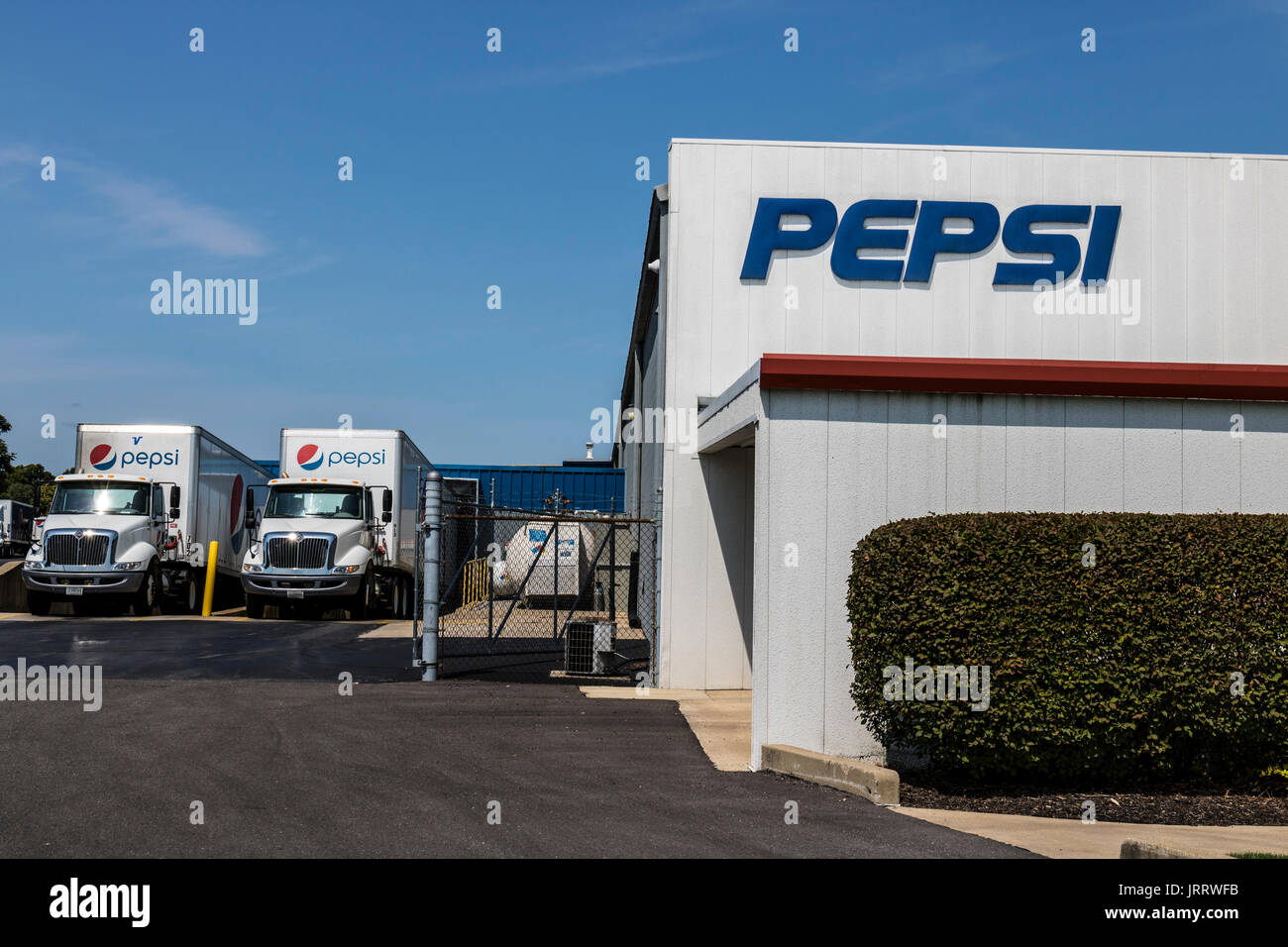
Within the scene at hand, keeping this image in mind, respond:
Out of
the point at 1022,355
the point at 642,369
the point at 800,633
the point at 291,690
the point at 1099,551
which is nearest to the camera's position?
the point at 1099,551

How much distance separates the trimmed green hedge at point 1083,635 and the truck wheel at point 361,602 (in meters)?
16.4

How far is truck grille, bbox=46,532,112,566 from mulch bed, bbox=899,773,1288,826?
61.6ft

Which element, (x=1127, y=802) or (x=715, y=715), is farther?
(x=715, y=715)

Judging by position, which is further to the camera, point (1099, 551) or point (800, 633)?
point (800, 633)

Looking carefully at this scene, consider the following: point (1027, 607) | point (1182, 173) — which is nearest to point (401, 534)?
point (1182, 173)

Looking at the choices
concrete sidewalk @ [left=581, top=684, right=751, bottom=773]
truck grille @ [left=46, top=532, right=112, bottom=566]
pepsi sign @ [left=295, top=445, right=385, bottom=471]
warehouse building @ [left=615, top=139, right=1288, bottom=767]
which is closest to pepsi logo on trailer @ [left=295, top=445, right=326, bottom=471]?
pepsi sign @ [left=295, top=445, right=385, bottom=471]

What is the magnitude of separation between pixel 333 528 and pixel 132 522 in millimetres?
4124

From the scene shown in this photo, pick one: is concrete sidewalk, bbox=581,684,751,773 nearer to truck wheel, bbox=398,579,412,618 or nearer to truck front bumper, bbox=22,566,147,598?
truck wheel, bbox=398,579,412,618

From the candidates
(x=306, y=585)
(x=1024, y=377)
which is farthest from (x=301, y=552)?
(x=1024, y=377)

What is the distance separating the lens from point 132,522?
2300 cm

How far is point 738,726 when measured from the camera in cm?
1095

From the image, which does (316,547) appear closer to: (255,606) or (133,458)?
(255,606)
